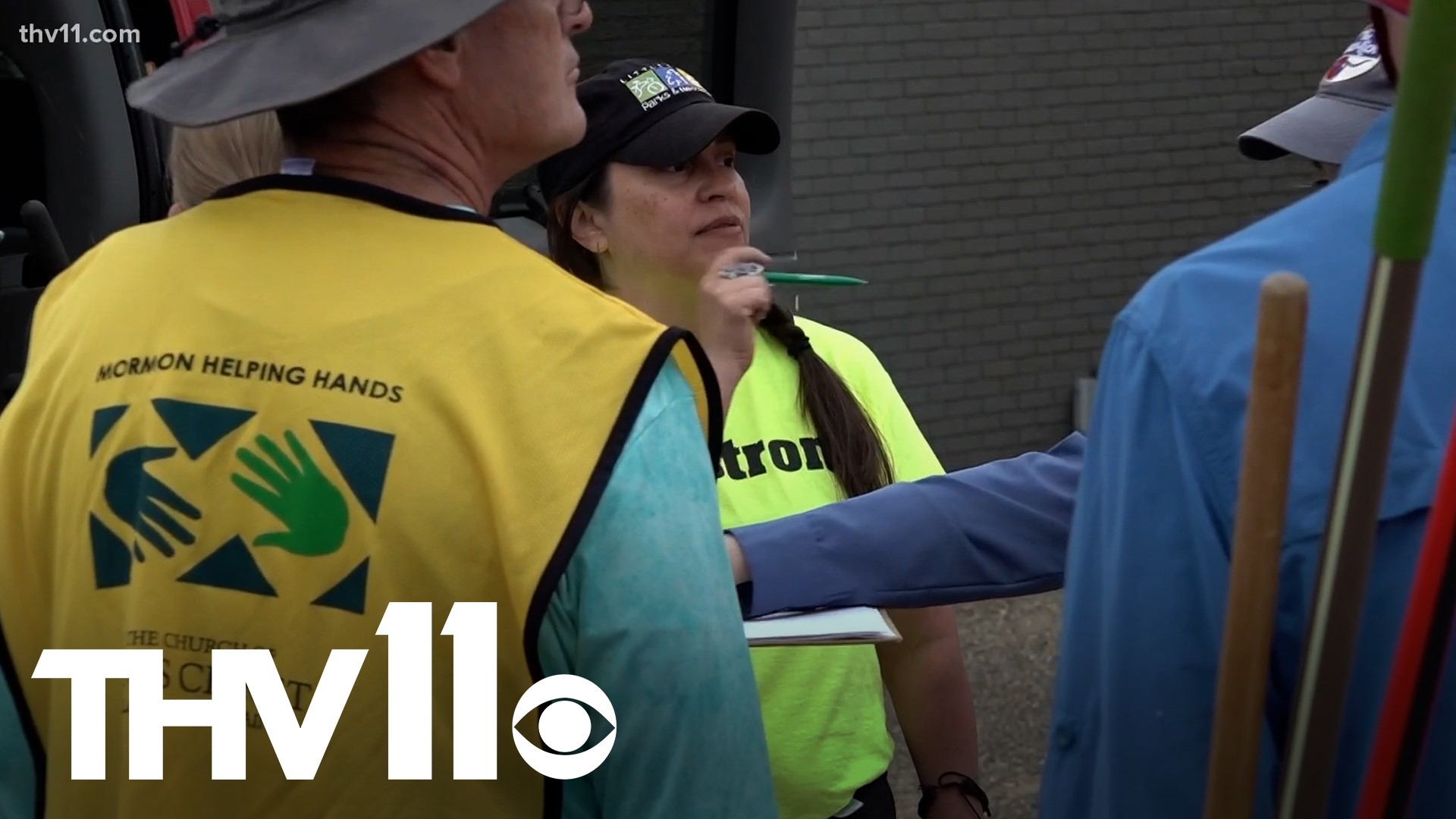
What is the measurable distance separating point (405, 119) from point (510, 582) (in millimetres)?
413

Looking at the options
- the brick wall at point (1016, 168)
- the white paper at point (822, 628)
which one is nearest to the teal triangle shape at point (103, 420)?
the white paper at point (822, 628)

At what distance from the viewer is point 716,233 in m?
2.78

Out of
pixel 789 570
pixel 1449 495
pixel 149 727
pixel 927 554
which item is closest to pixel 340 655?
pixel 149 727

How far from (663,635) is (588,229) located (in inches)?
60.7

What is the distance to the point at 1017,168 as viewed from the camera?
Result: 295 inches

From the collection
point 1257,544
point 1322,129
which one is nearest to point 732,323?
point 1322,129

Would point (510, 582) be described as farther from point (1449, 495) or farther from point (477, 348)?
point (1449, 495)

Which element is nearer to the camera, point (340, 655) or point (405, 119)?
point (340, 655)

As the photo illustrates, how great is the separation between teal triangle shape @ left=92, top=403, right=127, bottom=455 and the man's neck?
0.83 feet

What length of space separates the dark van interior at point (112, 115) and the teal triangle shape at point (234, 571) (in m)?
1.79

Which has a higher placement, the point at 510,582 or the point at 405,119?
the point at 405,119

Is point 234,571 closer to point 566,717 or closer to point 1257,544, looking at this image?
point 566,717

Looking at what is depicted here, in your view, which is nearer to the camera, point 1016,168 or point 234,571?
point 234,571

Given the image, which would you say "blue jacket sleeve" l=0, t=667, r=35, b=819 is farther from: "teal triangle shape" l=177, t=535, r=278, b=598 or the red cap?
the red cap
